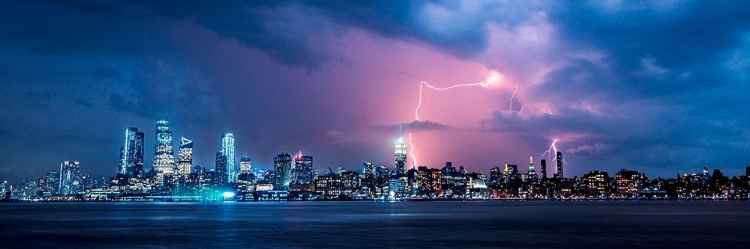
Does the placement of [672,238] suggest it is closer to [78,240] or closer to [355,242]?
[355,242]

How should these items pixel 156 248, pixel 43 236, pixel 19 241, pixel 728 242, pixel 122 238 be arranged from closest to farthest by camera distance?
pixel 156 248 < pixel 728 242 < pixel 19 241 < pixel 122 238 < pixel 43 236

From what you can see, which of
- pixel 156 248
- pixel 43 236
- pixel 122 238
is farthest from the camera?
pixel 43 236

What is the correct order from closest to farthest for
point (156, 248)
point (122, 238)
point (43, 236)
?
point (156, 248) → point (122, 238) → point (43, 236)

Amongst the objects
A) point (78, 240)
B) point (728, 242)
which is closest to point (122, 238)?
point (78, 240)

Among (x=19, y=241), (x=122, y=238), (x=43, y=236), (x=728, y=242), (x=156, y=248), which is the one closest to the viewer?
(x=156, y=248)

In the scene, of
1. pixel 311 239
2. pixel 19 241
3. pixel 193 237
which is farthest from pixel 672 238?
pixel 19 241

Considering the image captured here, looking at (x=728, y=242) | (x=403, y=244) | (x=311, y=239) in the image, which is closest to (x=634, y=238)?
(x=728, y=242)

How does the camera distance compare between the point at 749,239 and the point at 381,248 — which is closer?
the point at 381,248

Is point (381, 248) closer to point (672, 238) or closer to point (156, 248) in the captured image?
point (156, 248)

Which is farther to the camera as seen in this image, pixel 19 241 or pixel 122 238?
pixel 122 238
